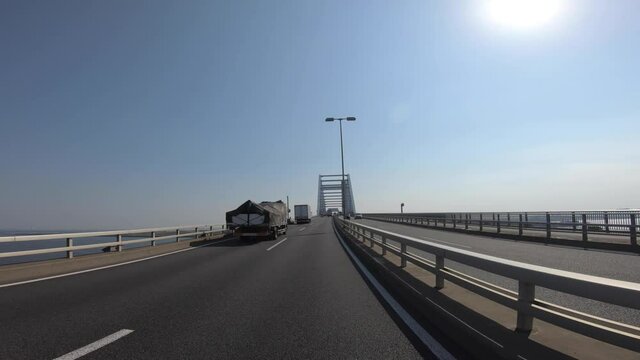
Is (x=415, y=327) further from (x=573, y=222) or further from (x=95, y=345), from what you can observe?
(x=573, y=222)

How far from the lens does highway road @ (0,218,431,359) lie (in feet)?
16.4

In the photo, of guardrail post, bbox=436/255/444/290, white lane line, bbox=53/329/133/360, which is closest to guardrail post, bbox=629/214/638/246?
guardrail post, bbox=436/255/444/290

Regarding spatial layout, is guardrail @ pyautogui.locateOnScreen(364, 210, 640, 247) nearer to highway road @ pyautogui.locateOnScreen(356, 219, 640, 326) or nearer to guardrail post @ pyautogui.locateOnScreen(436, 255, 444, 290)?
highway road @ pyautogui.locateOnScreen(356, 219, 640, 326)

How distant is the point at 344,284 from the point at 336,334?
161 inches

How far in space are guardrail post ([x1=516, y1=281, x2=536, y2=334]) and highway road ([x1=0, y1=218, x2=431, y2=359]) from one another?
3.79 feet

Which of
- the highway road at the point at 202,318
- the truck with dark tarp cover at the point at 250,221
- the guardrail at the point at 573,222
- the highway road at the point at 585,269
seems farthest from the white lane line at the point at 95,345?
the truck with dark tarp cover at the point at 250,221

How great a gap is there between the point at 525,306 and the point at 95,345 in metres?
5.04

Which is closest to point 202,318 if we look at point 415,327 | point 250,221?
point 415,327

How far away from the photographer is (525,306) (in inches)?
163

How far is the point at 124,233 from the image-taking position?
15664mm

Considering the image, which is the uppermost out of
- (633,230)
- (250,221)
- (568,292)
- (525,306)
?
(568,292)

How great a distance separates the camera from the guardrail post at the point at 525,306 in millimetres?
4133

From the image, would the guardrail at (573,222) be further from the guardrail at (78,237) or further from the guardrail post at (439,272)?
the guardrail at (78,237)

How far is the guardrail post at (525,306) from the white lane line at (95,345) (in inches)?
193
